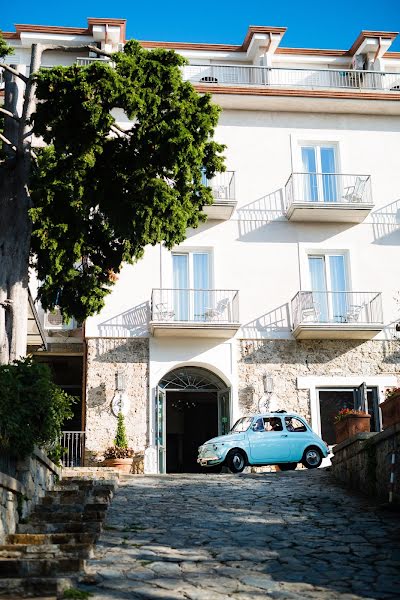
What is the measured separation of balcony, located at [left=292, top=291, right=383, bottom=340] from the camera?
21.5 meters

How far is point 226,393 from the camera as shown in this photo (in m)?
22.0

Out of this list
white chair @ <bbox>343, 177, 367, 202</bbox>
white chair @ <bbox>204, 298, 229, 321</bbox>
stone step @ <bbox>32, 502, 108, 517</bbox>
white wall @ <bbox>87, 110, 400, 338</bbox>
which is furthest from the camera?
white chair @ <bbox>343, 177, 367, 202</bbox>

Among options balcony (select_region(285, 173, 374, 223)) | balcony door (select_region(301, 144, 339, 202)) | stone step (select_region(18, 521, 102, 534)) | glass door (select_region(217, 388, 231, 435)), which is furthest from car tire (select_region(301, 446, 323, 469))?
stone step (select_region(18, 521, 102, 534))

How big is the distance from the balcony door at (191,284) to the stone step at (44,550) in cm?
1363

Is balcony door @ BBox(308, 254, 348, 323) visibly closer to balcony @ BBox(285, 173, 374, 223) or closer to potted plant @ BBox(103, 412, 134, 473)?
balcony @ BBox(285, 173, 374, 223)

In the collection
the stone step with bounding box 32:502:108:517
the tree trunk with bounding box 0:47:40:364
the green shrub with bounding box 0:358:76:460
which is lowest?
the stone step with bounding box 32:502:108:517

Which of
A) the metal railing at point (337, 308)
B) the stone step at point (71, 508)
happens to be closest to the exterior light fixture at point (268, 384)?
the metal railing at point (337, 308)

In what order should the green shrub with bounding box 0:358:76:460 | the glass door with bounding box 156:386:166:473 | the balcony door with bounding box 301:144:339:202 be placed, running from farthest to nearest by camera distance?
1. the balcony door with bounding box 301:144:339:202
2. the glass door with bounding box 156:386:166:473
3. the green shrub with bounding box 0:358:76:460

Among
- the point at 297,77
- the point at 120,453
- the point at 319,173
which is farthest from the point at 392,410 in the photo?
the point at 297,77

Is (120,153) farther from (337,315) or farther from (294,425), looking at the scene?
(337,315)

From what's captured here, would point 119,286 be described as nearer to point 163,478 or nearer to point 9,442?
point 163,478

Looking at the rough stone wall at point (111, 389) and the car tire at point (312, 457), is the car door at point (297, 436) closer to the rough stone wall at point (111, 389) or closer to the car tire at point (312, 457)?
the car tire at point (312, 457)

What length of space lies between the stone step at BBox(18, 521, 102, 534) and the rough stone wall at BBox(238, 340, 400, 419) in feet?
40.3

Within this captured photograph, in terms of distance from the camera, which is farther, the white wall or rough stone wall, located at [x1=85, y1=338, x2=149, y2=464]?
the white wall
